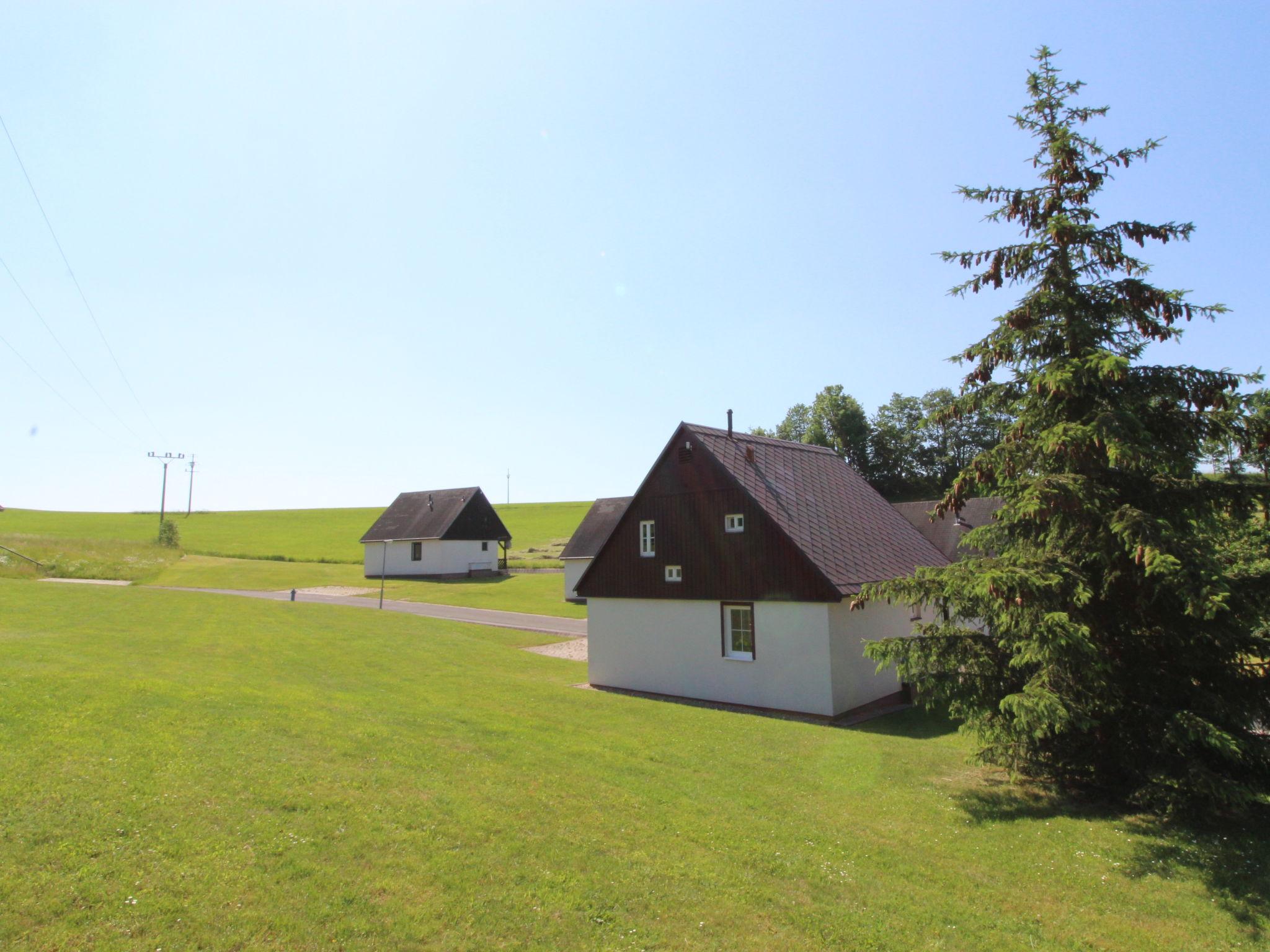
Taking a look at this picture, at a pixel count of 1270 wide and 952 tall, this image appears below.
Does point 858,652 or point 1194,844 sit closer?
point 1194,844

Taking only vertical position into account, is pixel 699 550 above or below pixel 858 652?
above

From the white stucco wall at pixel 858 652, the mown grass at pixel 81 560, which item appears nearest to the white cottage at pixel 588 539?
the white stucco wall at pixel 858 652

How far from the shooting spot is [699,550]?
20.4 meters

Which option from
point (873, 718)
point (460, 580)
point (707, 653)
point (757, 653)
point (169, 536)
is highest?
point (169, 536)

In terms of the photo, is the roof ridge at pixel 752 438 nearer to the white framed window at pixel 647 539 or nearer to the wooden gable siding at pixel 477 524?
the white framed window at pixel 647 539

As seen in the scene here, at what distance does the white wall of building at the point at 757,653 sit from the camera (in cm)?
1777

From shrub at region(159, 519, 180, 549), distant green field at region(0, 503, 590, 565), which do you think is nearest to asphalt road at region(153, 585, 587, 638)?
distant green field at region(0, 503, 590, 565)

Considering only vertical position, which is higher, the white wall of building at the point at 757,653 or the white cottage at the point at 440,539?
the white cottage at the point at 440,539

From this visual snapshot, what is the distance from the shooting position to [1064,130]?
11.1 meters

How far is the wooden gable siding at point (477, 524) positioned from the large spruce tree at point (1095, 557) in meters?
49.9

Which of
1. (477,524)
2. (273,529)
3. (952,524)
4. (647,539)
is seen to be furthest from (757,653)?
(273,529)

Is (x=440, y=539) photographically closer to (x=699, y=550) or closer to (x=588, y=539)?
(x=588, y=539)

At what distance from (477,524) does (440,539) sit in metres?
3.99

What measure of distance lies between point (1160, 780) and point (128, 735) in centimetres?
1292
